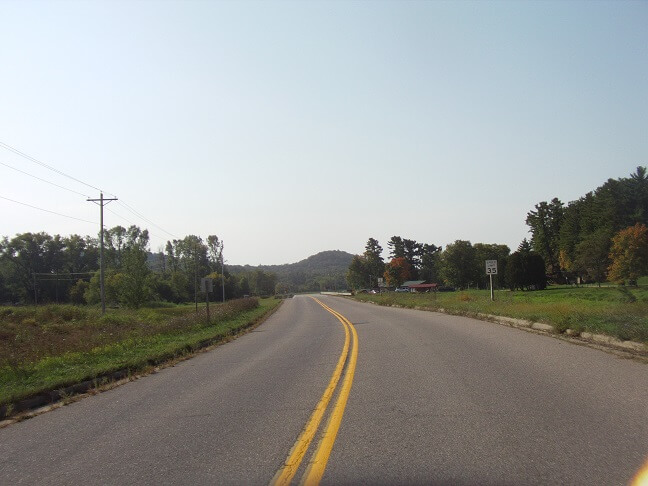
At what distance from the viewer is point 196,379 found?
464 inches

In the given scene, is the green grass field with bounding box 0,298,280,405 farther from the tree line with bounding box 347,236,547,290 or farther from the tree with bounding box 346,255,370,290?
the tree with bounding box 346,255,370,290

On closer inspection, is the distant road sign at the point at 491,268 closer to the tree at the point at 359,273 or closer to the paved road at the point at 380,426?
the paved road at the point at 380,426

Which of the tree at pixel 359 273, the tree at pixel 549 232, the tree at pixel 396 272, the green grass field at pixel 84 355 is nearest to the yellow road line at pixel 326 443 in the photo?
the green grass field at pixel 84 355

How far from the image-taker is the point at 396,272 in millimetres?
154750

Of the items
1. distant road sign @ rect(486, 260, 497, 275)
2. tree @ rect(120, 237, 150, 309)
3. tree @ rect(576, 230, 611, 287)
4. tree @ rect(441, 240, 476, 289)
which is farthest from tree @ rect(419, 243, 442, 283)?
distant road sign @ rect(486, 260, 497, 275)

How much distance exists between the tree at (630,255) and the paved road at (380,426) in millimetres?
74408

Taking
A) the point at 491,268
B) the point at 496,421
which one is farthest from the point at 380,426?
the point at 491,268

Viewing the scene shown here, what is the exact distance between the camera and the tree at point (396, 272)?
505ft

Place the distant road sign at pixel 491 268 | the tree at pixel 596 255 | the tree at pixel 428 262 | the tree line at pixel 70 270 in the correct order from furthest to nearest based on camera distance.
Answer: the tree at pixel 428 262
the tree line at pixel 70 270
the tree at pixel 596 255
the distant road sign at pixel 491 268

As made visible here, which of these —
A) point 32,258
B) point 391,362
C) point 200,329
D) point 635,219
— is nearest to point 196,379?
point 391,362

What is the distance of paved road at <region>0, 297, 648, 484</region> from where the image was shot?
5289 millimetres

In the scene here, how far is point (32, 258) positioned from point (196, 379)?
103427 mm

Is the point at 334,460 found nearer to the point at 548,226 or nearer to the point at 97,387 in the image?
the point at 97,387

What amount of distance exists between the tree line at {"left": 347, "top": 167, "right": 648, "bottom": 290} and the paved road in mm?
76864
